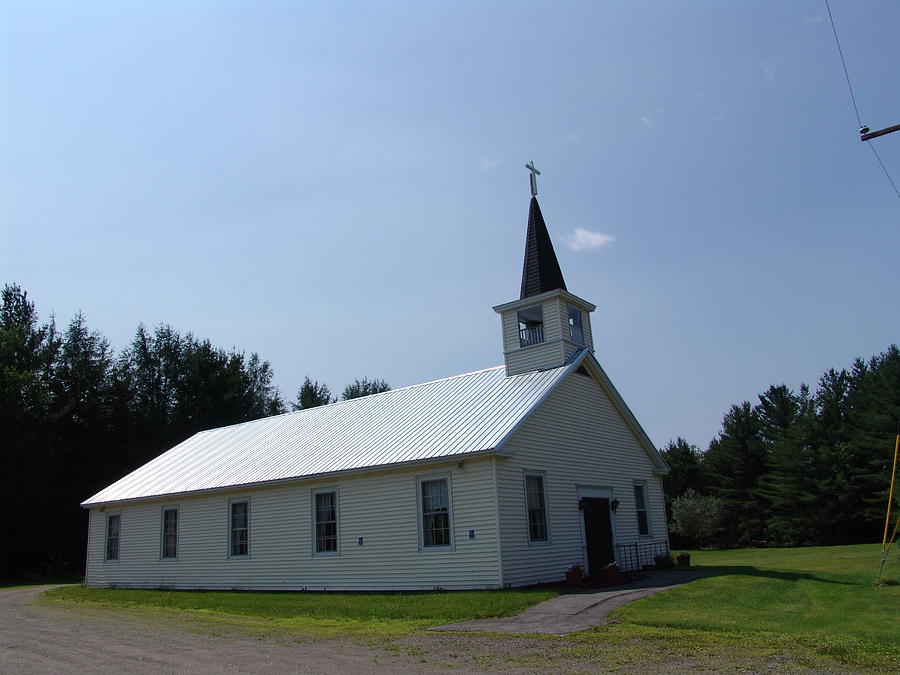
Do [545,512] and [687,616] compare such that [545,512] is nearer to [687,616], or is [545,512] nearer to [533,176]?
[687,616]

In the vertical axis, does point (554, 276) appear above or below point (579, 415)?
above

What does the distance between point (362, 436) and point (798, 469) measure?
1233 inches

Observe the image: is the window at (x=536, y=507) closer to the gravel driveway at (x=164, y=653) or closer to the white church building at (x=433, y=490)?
the white church building at (x=433, y=490)

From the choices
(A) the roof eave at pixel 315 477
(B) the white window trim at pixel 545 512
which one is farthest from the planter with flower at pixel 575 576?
(A) the roof eave at pixel 315 477

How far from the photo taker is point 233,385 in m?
50.9

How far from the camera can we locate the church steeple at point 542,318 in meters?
21.1

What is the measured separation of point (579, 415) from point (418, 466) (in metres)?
5.56

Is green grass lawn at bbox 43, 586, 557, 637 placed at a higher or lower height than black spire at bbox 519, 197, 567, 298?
lower

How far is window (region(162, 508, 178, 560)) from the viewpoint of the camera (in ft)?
77.4

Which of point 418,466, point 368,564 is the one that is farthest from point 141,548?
point 418,466

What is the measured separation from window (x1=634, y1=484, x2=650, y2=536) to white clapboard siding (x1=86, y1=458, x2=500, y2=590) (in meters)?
8.14

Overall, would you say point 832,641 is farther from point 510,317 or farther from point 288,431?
point 288,431

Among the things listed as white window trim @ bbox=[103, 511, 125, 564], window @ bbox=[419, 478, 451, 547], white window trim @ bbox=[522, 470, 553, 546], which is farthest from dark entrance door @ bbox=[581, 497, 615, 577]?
white window trim @ bbox=[103, 511, 125, 564]

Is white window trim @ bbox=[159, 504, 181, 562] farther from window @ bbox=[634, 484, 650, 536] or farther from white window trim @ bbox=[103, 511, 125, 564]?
window @ bbox=[634, 484, 650, 536]
